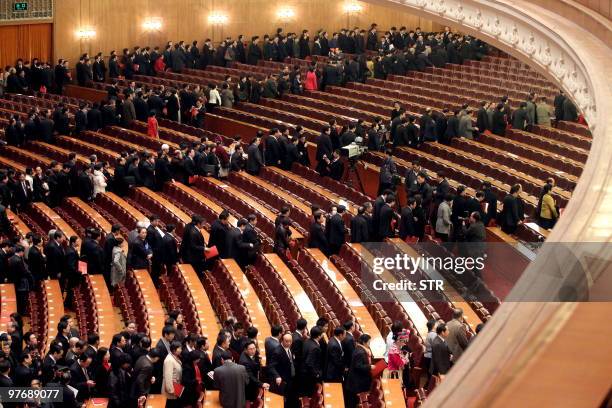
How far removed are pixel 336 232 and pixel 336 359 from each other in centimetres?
313

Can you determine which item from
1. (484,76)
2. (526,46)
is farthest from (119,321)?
(484,76)

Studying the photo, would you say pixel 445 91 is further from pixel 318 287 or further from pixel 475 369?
pixel 475 369

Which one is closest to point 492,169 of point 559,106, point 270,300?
point 559,106

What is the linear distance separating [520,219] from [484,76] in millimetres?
6813

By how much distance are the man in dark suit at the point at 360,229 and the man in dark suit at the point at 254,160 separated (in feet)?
11.0

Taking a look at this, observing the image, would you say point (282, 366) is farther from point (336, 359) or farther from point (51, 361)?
point (51, 361)

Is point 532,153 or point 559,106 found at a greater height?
point 559,106

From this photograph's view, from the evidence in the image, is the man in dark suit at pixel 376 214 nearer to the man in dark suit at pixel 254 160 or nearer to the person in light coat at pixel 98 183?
the man in dark suit at pixel 254 160

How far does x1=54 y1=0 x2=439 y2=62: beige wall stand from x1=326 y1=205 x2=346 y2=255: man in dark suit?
10.6 m

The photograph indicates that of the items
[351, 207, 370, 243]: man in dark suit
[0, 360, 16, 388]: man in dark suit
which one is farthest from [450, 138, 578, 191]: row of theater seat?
[0, 360, 16, 388]: man in dark suit

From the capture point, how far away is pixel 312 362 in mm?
7441

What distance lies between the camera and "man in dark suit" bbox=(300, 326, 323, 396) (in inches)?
293

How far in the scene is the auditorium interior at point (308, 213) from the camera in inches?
197

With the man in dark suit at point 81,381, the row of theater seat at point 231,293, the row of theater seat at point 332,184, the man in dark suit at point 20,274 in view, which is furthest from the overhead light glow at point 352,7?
the man in dark suit at point 81,381
